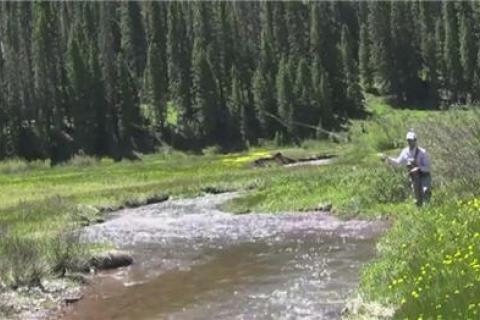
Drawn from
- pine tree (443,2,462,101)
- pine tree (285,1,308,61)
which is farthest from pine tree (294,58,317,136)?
pine tree (443,2,462,101)

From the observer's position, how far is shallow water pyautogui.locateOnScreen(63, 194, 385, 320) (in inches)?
703

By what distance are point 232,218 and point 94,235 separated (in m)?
6.17

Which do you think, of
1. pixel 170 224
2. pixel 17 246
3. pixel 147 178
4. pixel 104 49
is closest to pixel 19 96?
pixel 104 49

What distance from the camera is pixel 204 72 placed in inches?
4606

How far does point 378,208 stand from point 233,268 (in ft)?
32.6

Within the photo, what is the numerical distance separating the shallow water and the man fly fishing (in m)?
2.14

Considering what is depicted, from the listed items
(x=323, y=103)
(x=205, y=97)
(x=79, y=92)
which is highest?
(x=79, y=92)

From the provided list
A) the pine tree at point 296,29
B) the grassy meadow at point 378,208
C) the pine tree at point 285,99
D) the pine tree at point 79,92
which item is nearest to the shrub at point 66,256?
the grassy meadow at point 378,208

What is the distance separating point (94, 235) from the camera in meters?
31.9

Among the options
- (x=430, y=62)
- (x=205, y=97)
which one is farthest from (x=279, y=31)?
(x=205, y=97)

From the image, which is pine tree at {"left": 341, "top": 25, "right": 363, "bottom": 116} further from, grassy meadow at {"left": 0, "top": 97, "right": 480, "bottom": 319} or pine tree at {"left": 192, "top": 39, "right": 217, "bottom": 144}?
grassy meadow at {"left": 0, "top": 97, "right": 480, "bottom": 319}

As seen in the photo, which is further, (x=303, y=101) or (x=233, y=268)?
(x=303, y=101)

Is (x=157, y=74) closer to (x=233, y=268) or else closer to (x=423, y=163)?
(x=233, y=268)

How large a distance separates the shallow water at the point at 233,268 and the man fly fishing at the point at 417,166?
7.01ft
